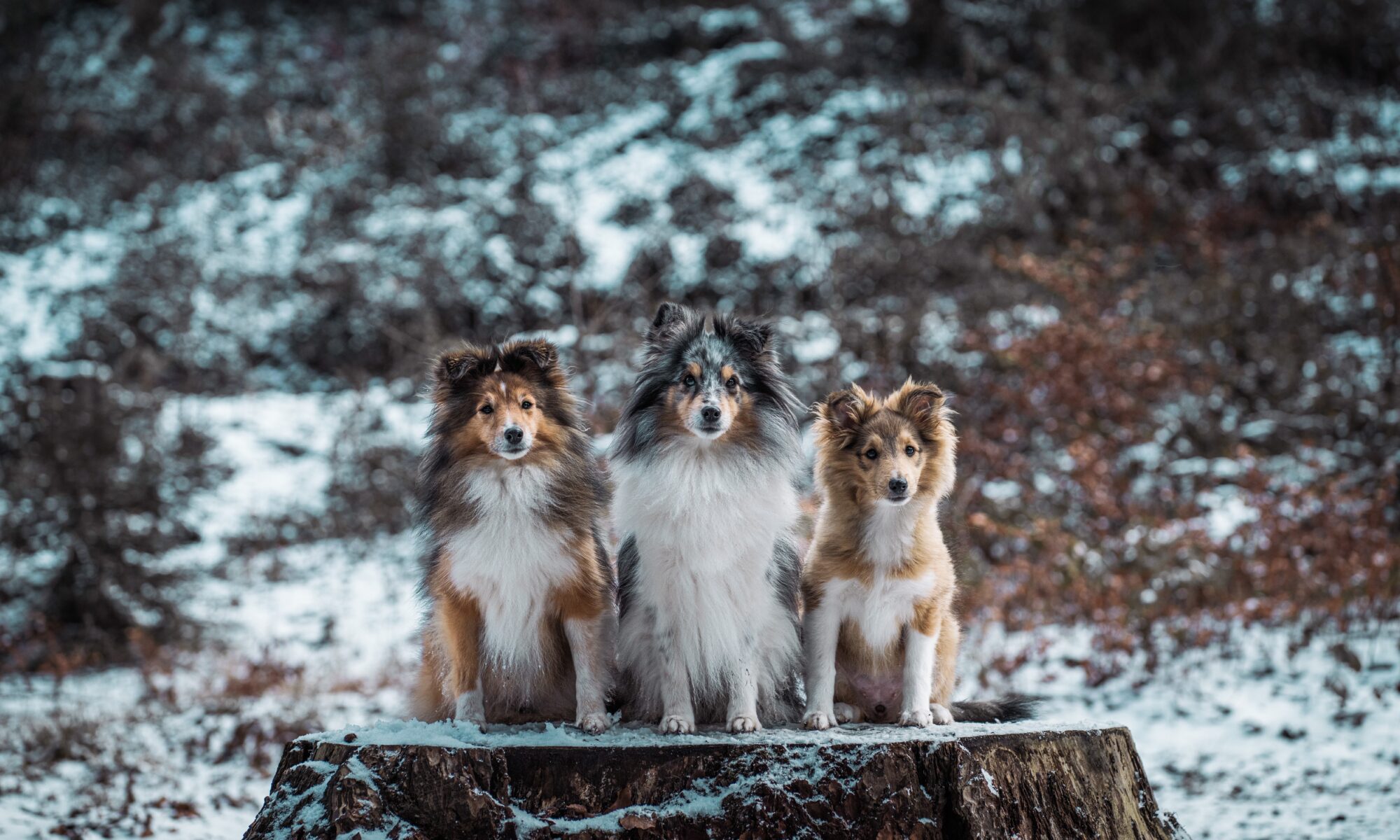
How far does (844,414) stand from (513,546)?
1.33 metres

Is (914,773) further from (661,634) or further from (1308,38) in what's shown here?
(1308,38)

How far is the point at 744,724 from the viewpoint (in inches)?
130

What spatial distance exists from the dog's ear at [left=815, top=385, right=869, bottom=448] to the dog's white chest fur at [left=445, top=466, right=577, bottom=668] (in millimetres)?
1107

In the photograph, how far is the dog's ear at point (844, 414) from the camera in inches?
151

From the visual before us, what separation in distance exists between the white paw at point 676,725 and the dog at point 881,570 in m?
0.42

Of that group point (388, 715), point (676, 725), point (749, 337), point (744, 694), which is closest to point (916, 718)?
point (744, 694)

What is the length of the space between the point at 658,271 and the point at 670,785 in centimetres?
1248

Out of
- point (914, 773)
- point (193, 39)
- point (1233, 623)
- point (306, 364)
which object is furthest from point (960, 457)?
point (193, 39)

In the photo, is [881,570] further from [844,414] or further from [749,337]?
[749,337]

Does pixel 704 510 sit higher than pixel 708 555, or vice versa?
Answer: pixel 704 510

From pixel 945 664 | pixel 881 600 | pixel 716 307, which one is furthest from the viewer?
pixel 716 307

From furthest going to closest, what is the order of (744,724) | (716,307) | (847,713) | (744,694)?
(716,307) < (847,713) < (744,694) < (744,724)

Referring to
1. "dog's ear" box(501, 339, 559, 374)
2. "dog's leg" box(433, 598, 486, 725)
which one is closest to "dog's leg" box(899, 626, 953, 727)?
"dog's leg" box(433, 598, 486, 725)

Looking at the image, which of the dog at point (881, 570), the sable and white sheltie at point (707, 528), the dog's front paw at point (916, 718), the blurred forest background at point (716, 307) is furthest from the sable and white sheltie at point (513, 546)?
the blurred forest background at point (716, 307)
